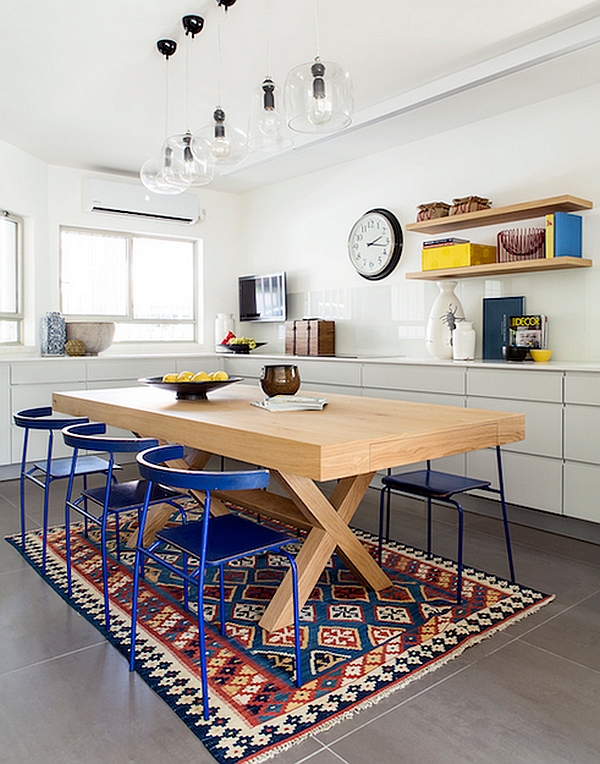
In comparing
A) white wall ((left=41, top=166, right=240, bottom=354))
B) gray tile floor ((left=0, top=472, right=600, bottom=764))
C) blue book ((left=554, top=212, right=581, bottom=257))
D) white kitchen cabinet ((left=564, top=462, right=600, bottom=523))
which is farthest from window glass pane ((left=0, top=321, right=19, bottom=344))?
white kitchen cabinet ((left=564, top=462, right=600, bottom=523))

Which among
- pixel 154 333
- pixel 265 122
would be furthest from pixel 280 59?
pixel 154 333

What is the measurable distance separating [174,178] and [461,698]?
8.25 ft

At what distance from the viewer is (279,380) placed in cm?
281

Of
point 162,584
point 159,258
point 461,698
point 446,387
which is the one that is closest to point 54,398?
point 162,584

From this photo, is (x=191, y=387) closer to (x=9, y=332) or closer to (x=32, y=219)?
(x=9, y=332)

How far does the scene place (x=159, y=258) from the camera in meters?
6.41

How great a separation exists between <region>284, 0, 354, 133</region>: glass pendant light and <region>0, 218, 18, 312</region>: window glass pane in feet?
12.0

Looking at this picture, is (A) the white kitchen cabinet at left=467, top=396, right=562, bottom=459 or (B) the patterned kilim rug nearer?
(B) the patterned kilim rug

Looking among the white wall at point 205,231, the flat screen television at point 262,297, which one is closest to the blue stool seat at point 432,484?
the flat screen television at point 262,297

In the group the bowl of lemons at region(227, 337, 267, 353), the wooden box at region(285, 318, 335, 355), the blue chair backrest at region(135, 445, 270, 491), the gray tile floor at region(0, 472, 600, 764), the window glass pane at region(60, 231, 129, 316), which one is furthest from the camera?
the bowl of lemons at region(227, 337, 267, 353)

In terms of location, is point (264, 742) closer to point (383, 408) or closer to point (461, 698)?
point (461, 698)

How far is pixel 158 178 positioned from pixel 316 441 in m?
1.89

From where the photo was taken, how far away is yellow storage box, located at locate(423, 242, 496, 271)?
13.4ft

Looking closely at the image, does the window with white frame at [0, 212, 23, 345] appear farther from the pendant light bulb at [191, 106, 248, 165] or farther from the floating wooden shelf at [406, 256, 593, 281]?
the floating wooden shelf at [406, 256, 593, 281]
